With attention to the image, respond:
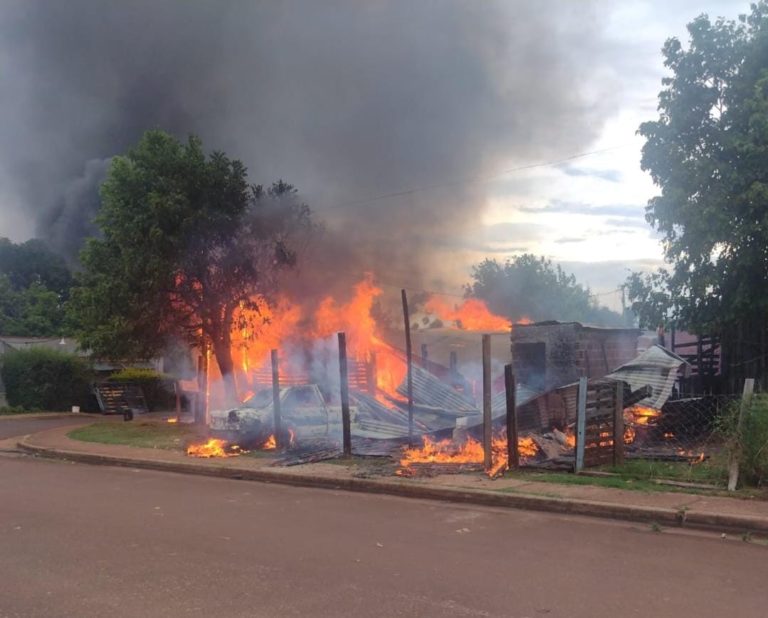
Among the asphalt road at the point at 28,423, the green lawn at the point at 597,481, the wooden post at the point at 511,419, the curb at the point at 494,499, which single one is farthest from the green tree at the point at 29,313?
the green lawn at the point at 597,481

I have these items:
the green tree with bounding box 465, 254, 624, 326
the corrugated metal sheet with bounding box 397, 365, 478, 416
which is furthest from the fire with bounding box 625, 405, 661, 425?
the green tree with bounding box 465, 254, 624, 326

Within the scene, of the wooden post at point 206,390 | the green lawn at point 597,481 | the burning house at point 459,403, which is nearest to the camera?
the green lawn at point 597,481

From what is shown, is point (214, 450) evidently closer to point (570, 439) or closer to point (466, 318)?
point (570, 439)

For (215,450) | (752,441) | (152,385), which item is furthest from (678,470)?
(152,385)

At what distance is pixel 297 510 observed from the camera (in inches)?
318

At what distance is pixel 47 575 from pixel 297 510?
3240 millimetres

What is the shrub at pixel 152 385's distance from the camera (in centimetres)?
2770

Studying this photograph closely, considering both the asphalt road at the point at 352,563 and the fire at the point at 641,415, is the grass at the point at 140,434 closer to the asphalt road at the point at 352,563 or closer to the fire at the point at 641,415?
the asphalt road at the point at 352,563

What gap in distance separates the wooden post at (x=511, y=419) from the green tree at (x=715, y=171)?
186 inches

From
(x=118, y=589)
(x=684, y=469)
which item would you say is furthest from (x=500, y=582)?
(x=684, y=469)

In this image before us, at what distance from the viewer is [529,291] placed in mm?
50781

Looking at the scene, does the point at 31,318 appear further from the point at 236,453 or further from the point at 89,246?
the point at 236,453

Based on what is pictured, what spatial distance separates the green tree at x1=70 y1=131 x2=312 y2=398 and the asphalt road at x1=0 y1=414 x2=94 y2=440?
323 cm

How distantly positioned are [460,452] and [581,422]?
303 cm
